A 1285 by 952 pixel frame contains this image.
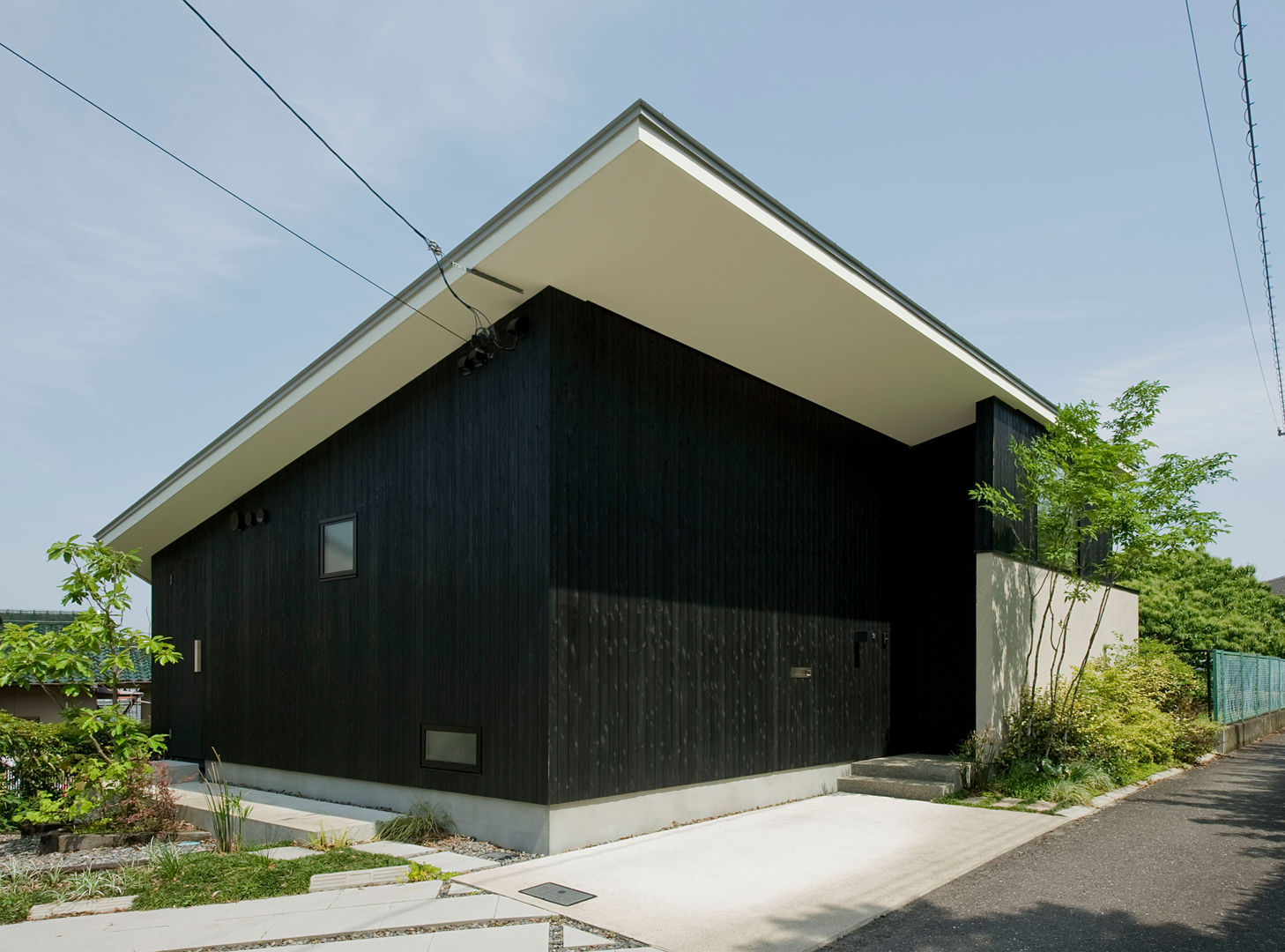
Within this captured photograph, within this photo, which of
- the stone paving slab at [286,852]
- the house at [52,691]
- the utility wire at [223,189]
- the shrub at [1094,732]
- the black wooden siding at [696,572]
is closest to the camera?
the utility wire at [223,189]

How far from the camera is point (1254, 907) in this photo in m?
4.79

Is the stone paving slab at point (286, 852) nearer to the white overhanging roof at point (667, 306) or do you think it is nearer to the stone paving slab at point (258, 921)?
the stone paving slab at point (258, 921)

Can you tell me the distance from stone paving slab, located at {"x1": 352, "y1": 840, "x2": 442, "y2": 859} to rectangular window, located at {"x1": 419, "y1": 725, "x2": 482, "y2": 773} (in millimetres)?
639

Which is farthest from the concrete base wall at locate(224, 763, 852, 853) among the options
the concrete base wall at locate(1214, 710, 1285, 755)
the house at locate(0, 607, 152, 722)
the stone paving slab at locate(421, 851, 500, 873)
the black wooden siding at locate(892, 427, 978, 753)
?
the house at locate(0, 607, 152, 722)

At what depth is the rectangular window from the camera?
695cm

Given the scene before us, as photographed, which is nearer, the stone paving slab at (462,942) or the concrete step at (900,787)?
the stone paving slab at (462,942)

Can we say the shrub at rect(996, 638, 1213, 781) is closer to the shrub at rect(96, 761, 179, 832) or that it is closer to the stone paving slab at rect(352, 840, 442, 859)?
the stone paving slab at rect(352, 840, 442, 859)

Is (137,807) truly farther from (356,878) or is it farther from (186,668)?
(186,668)

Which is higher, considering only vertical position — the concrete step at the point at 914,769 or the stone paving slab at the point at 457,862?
the stone paving slab at the point at 457,862

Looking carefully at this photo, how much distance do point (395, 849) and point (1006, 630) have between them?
20.0 ft

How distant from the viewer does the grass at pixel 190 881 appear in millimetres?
5355

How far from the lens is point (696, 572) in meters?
7.70


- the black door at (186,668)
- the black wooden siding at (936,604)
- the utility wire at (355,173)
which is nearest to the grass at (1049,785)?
the black wooden siding at (936,604)

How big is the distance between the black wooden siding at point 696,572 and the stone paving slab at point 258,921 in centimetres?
138
